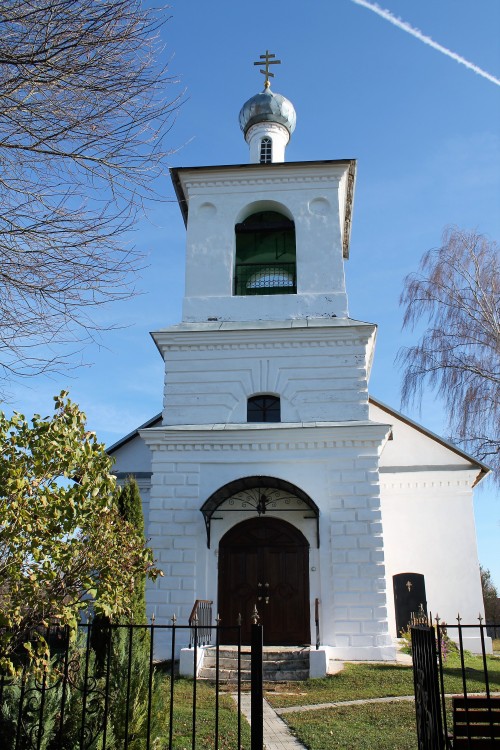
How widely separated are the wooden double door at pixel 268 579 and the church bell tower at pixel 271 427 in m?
0.02

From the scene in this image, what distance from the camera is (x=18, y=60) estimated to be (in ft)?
15.9

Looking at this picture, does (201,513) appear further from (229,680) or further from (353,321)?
(353,321)

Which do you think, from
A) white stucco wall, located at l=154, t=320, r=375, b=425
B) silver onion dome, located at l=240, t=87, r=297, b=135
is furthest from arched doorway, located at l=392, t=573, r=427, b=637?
silver onion dome, located at l=240, t=87, r=297, b=135

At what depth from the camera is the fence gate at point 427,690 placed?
484cm

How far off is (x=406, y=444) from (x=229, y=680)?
8.61 m

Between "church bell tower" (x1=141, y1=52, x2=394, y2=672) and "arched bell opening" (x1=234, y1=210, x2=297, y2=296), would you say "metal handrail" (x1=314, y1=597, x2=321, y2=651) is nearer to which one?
"church bell tower" (x1=141, y1=52, x2=394, y2=672)

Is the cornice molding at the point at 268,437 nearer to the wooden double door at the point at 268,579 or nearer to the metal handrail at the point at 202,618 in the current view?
the wooden double door at the point at 268,579

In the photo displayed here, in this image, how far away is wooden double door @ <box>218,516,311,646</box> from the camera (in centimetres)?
1303

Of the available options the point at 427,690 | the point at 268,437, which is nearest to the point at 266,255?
the point at 268,437

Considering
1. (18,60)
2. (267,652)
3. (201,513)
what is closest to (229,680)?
(267,652)

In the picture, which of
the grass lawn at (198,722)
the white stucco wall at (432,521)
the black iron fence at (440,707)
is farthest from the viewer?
the white stucco wall at (432,521)

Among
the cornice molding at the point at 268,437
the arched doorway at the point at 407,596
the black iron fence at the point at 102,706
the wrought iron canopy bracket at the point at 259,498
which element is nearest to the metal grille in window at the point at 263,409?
the cornice molding at the point at 268,437

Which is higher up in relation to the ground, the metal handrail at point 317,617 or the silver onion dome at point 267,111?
the silver onion dome at point 267,111

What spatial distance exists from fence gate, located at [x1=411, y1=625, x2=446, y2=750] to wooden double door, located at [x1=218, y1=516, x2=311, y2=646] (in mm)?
7544
